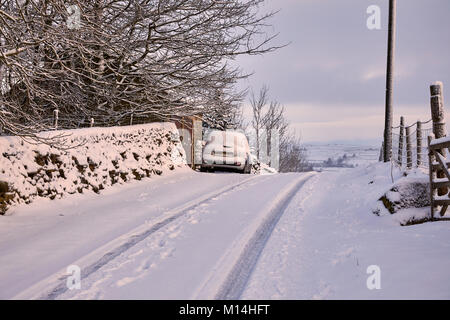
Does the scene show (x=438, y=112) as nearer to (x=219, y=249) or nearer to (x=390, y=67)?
(x=219, y=249)

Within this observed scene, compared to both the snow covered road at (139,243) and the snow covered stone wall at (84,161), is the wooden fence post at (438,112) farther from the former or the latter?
the snow covered stone wall at (84,161)

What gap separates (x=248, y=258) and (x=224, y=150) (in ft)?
33.1

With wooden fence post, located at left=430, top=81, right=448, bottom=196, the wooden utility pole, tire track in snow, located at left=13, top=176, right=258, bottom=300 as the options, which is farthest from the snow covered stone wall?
the wooden utility pole

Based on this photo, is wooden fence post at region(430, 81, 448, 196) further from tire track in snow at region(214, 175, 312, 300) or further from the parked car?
the parked car

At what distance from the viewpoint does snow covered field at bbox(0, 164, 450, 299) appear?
443 centimetres

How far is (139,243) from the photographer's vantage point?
20.2 feet

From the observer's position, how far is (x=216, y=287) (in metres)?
4.42

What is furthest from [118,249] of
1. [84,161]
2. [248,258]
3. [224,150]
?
[224,150]

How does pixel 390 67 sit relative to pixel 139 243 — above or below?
above

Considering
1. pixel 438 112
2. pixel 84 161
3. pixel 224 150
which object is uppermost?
pixel 438 112

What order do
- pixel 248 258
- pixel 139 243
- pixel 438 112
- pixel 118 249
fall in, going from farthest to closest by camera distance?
pixel 438 112 → pixel 139 243 → pixel 118 249 → pixel 248 258

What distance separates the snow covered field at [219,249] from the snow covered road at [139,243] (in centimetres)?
2

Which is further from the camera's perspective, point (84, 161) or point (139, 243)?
point (84, 161)
